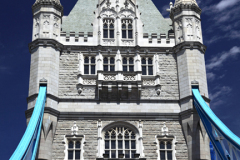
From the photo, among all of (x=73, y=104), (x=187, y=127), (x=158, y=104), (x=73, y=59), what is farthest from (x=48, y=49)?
(x=187, y=127)

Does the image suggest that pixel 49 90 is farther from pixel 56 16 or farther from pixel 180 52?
pixel 180 52

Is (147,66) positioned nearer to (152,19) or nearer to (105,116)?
(105,116)

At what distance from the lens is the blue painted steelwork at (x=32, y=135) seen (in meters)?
20.8

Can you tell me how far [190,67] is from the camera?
27953 mm

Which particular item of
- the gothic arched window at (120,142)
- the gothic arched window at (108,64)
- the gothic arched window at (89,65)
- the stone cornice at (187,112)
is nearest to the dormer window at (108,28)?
the gothic arched window at (108,64)

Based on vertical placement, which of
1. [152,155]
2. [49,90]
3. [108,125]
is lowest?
[152,155]

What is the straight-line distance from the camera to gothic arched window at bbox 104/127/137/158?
2594 centimetres

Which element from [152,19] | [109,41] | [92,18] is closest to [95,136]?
[109,41]

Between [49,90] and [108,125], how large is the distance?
12.8 ft

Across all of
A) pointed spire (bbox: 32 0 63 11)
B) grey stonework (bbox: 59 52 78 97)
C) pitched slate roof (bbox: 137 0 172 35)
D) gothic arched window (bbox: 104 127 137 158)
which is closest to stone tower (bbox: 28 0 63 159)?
pointed spire (bbox: 32 0 63 11)

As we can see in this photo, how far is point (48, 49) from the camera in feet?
92.0

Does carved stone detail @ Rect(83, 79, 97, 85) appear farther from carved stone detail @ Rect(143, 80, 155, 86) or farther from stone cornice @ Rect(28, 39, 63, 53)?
carved stone detail @ Rect(143, 80, 155, 86)

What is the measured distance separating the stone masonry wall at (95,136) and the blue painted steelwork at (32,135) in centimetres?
169

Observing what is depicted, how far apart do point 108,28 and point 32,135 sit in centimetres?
997
